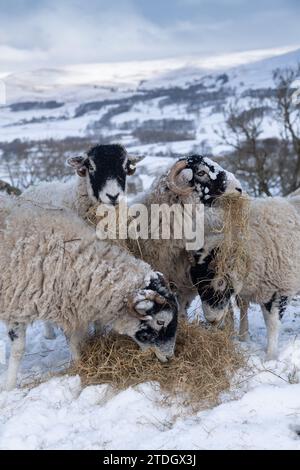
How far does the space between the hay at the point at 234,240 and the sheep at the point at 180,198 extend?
142 mm

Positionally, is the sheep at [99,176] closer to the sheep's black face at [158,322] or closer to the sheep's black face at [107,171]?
the sheep's black face at [107,171]

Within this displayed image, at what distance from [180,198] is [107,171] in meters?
0.96

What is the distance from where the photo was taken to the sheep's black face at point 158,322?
4.58 metres

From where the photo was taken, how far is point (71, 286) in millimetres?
4629

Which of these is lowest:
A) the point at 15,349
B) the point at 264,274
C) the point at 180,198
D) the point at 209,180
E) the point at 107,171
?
the point at 15,349

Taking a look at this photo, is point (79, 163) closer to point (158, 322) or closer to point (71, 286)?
point (71, 286)

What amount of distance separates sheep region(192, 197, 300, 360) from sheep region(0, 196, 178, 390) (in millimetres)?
988

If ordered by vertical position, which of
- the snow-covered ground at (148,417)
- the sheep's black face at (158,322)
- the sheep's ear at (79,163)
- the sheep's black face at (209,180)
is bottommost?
the snow-covered ground at (148,417)

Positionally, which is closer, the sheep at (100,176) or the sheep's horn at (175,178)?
the sheep at (100,176)

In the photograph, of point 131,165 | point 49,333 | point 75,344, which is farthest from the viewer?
point 49,333

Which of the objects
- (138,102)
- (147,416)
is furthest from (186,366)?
(138,102)

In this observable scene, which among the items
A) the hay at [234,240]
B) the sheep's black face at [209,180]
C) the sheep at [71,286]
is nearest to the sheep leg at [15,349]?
the sheep at [71,286]

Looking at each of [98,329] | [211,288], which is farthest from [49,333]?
[211,288]
